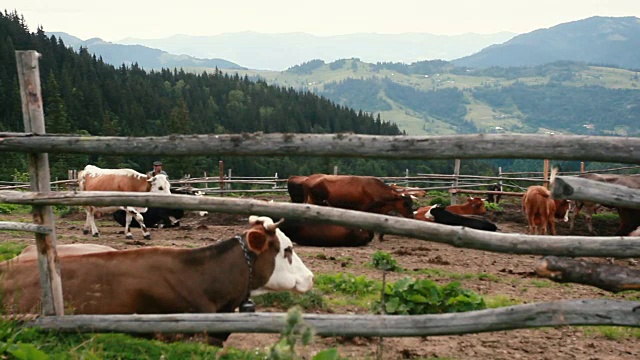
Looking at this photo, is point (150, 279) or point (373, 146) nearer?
point (373, 146)

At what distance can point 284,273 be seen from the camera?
6156mm

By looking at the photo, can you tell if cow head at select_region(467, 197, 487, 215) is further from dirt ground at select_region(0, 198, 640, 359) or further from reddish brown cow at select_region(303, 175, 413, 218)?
reddish brown cow at select_region(303, 175, 413, 218)

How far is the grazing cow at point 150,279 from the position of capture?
196 inches

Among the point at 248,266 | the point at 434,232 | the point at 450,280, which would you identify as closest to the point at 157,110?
the point at 450,280

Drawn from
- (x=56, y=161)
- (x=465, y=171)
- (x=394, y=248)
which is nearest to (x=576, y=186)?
(x=394, y=248)

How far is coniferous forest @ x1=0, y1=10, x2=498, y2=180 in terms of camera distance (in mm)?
57500

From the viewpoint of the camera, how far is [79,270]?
16.8 ft

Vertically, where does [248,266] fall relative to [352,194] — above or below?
above

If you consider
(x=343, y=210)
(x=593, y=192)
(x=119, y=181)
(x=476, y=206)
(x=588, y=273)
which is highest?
(x=593, y=192)

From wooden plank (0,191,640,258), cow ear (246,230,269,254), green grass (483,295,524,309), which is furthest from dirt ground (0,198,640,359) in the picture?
wooden plank (0,191,640,258)

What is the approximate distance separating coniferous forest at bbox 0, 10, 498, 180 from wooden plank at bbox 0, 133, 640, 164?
39482 millimetres

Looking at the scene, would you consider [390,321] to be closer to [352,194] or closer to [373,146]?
[373,146]

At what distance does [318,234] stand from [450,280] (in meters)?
4.46

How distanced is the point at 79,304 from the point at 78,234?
1064 centimetres
